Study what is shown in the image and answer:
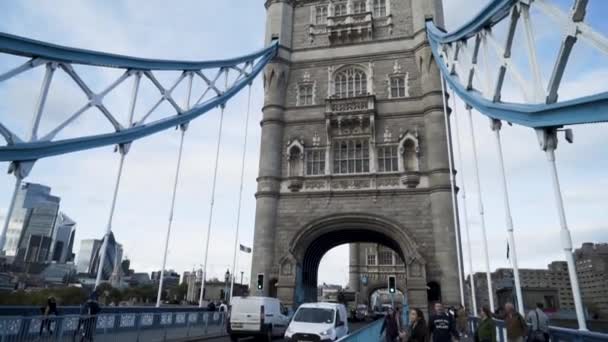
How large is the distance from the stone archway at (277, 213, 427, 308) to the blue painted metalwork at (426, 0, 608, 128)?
8928 millimetres

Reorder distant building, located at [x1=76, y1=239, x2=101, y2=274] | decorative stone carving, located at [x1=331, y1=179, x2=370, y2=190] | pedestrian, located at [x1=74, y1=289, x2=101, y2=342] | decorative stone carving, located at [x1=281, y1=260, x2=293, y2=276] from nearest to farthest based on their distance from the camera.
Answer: pedestrian, located at [x1=74, y1=289, x2=101, y2=342]
decorative stone carving, located at [x1=281, y1=260, x2=293, y2=276]
decorative stone carving, located at [x1=331, y1=179, x2=370, y2=190]
distant building, located at [x1=76, y1=239, x2=101, y2=274]

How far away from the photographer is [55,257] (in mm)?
88812

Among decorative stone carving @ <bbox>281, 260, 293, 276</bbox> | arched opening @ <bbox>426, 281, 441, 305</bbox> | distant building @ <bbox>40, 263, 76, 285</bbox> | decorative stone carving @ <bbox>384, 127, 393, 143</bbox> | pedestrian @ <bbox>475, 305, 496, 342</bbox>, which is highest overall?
decorative stone carving @ <bbox>384, 127, 393, 143</bbox>

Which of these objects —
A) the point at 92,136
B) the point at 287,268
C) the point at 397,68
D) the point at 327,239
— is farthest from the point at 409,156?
the point at 92,136

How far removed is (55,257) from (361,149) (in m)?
90.8

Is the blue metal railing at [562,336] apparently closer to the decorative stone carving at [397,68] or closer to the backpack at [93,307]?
the backpack at [93,307]

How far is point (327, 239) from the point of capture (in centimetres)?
2562

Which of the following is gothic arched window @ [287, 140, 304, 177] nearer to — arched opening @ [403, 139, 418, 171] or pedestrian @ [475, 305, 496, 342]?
arched opening @ [403, 139, 418, 171]

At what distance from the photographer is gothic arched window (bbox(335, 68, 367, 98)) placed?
86.1ft

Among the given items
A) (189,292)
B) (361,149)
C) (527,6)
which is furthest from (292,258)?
(189,292)

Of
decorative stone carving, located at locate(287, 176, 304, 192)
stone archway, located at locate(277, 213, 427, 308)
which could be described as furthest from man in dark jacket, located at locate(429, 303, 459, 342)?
decorative stone carving, located at locate(287, 176, 304, 192)

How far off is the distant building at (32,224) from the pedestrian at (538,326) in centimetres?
1195

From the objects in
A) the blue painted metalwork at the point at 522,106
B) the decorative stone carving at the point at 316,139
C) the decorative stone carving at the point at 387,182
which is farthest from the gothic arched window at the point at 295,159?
the blue painted metalwork at the point at 522,106

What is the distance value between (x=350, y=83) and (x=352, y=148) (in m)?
4.88
